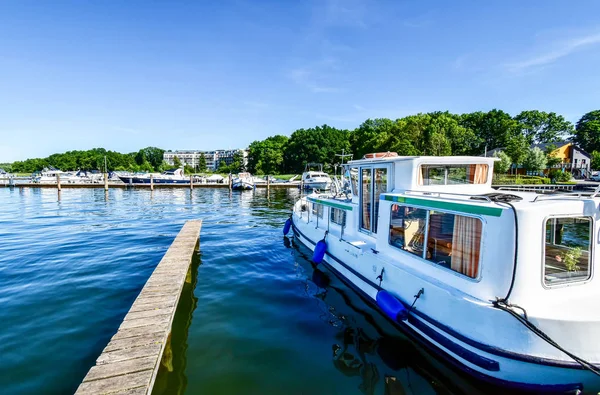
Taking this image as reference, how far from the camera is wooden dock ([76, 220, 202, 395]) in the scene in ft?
14.6

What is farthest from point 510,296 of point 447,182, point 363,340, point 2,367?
point 2,367

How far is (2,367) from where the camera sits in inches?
227

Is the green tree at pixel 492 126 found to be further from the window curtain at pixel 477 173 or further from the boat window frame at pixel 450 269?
the boat window frame at pixel 450 269

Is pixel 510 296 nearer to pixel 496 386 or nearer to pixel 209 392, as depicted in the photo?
pixel 496 386

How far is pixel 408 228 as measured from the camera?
7184 mm

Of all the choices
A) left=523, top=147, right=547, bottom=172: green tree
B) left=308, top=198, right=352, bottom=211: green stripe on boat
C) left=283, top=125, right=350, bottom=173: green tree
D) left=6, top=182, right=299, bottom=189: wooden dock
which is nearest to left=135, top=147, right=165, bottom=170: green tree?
left=283, top=125, right=350, bottom=173: green tree

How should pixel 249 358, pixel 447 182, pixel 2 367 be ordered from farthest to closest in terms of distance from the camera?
pixel 447 182 → pixel 249 358 → pixel 2 367

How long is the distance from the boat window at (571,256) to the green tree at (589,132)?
340ft

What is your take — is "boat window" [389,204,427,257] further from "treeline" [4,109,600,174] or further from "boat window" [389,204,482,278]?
"treeline" [4,109,600,174]

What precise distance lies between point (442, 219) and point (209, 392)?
5211 millimetres

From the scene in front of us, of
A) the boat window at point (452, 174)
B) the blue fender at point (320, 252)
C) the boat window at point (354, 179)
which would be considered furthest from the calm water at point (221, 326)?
the boat window at point (452, 174)

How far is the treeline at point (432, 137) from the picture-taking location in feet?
187

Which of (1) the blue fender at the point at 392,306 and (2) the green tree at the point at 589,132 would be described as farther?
(2) the green tree at the point at 589,132

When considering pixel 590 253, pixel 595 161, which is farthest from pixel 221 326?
pixel 595 161
